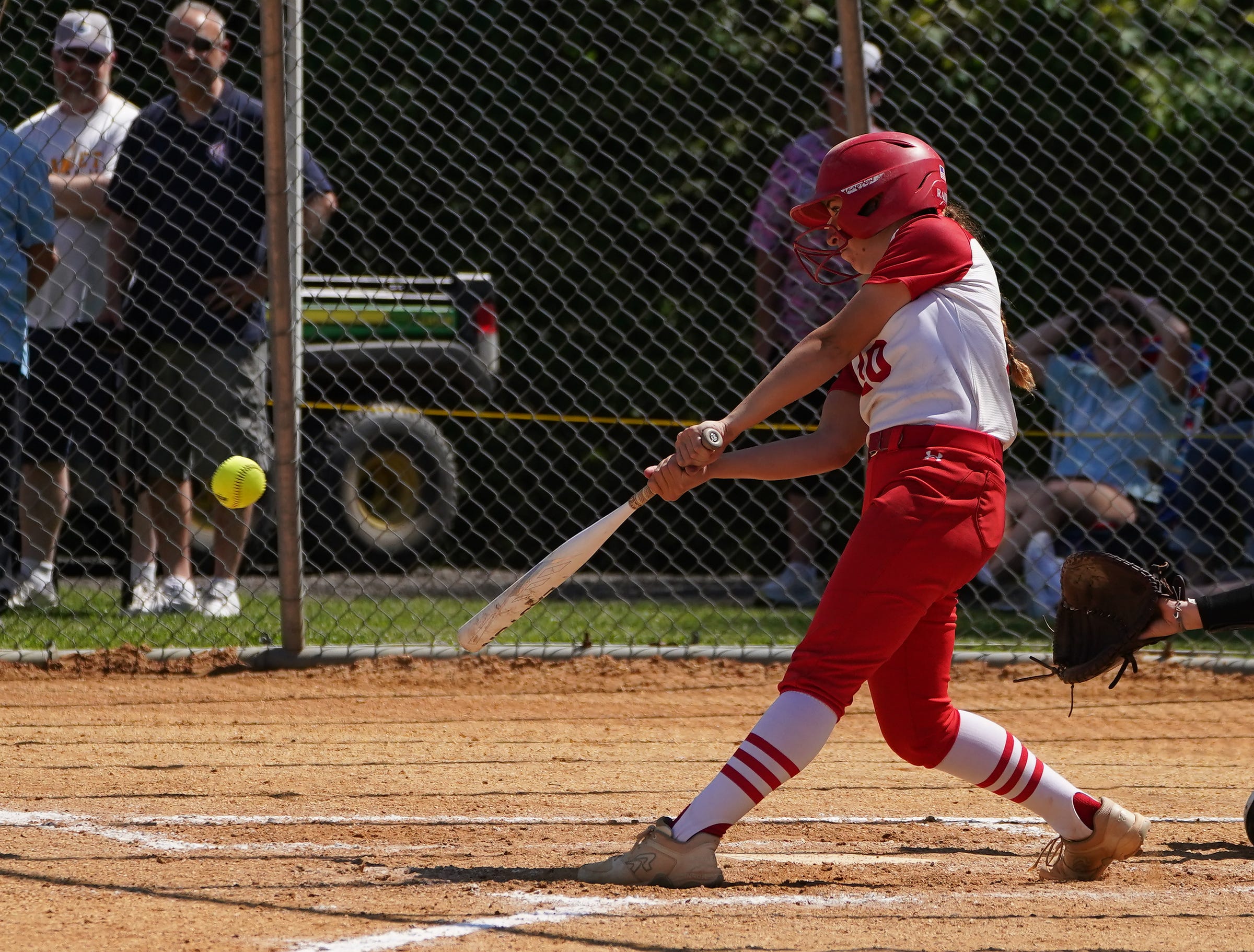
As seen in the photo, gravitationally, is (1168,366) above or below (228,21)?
above

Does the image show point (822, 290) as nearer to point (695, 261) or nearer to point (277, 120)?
point (695, 261)

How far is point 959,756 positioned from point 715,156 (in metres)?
5.32

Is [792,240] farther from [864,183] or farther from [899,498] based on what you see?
[899,498]

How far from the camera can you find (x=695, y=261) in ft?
27.5

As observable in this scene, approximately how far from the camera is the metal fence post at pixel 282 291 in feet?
18.0

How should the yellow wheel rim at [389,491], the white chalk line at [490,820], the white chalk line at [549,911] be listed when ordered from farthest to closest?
the yellow wheel rim at [389,491]
the white chalk line at [490,820]
the white chalk line at [549,911]

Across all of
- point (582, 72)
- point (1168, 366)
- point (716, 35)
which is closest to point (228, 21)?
point (582, 72)

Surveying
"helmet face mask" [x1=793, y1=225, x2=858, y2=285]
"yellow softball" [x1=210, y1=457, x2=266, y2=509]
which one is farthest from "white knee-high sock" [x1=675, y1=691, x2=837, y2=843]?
"yellow softball" [x1=210, y1=457, x2=266, y2=509]

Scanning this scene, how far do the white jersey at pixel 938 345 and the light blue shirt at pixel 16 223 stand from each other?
436 cm

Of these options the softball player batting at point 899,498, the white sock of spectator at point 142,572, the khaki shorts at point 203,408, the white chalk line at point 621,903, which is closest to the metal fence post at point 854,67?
the softball player batting at point 899,498

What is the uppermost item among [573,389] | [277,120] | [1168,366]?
[1168,366]

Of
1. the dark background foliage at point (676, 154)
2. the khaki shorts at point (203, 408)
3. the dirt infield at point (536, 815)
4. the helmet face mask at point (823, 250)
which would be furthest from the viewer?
the dark background foliage at point (676, 154)

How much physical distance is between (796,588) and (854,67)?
2.63 meters

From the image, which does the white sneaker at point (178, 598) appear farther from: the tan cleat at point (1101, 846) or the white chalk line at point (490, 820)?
the tan cleat at point (1101, 846)
